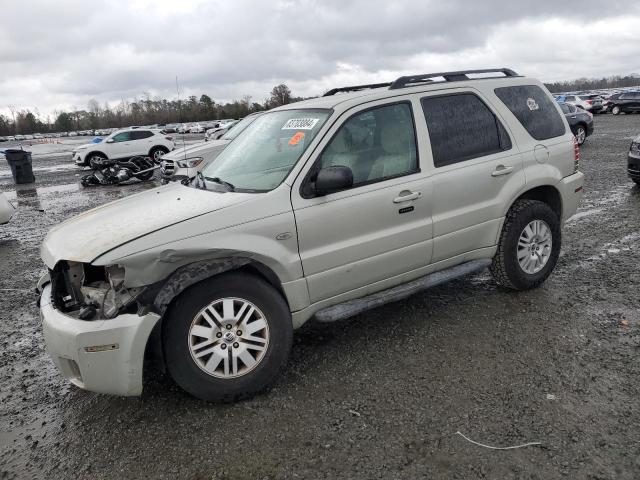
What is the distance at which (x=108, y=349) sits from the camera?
9.51 feet

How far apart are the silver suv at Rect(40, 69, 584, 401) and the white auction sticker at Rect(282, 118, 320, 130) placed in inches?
0.7

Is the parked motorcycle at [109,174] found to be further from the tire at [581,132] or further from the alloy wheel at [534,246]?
the tire at [581,132]

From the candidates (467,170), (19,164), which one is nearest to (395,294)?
(467,170)

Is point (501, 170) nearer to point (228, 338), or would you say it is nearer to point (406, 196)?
point (406, 196)

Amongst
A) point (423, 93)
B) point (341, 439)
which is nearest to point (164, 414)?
point (341, 439)

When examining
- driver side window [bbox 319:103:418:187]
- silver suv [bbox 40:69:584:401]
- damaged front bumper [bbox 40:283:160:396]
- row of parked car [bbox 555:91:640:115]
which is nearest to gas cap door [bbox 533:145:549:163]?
silver suv [bbox 40:69:584:401]

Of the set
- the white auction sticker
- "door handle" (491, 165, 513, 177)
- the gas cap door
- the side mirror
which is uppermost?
the white auction sticker

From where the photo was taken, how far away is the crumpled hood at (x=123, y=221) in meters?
3.08

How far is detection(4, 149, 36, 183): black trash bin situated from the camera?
18141mm

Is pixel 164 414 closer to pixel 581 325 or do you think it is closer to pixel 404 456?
pixel 404 456

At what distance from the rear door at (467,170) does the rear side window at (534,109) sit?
26 cm

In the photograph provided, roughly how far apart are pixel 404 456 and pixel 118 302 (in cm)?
183

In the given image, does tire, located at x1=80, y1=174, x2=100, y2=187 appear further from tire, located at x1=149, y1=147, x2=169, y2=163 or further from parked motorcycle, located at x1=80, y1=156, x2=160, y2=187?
tire, located at x1=149, y1=147, x2=169, y2=163

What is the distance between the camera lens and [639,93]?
34.8 meters
